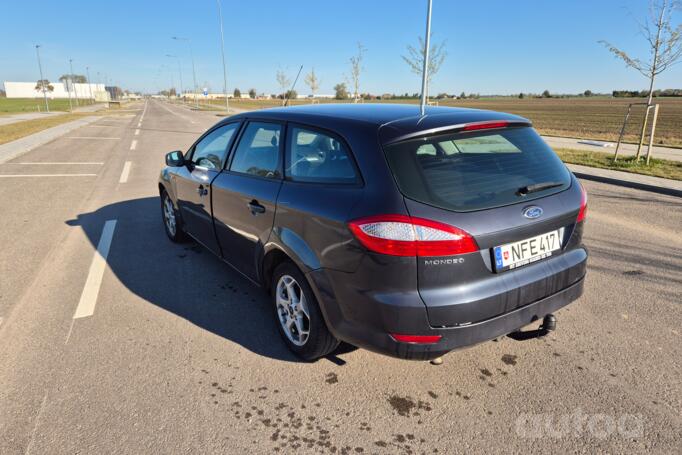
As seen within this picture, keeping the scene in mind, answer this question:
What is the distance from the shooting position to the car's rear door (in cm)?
222

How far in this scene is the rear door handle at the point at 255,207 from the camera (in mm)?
3078

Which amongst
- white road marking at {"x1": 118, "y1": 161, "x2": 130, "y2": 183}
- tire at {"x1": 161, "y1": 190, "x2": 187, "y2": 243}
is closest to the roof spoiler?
tire at {"x1": 161, "y1": 190, "x2": 187, "y2": 243}

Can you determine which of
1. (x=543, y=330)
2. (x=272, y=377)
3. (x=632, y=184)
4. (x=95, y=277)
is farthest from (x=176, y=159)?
(x=632, y=184)

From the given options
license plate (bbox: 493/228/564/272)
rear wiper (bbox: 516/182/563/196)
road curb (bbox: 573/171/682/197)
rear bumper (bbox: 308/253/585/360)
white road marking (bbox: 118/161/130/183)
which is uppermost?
rear wiper (bbox: 516/182/563/196)

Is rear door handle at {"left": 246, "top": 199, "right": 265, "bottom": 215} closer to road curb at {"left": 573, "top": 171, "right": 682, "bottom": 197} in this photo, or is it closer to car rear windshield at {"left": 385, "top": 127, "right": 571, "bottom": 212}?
car rear windshield at {"left": 385, "top": 127, "right": 571, "bottom": 212}

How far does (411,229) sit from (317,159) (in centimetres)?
89

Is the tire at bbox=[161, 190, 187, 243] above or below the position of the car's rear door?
below

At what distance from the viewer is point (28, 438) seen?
2.27 meters

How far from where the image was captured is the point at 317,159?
2777 mm

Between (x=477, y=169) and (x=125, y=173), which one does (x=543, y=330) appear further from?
(x=125, y=173)

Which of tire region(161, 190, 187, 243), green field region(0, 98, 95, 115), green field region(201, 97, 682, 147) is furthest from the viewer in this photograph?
green field region(0, 98, 95, 115)

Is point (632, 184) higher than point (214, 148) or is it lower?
lower

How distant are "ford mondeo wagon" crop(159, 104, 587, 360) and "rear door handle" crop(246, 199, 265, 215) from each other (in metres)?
0.01

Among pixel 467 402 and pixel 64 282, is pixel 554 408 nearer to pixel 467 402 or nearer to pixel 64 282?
pixel 467 402
